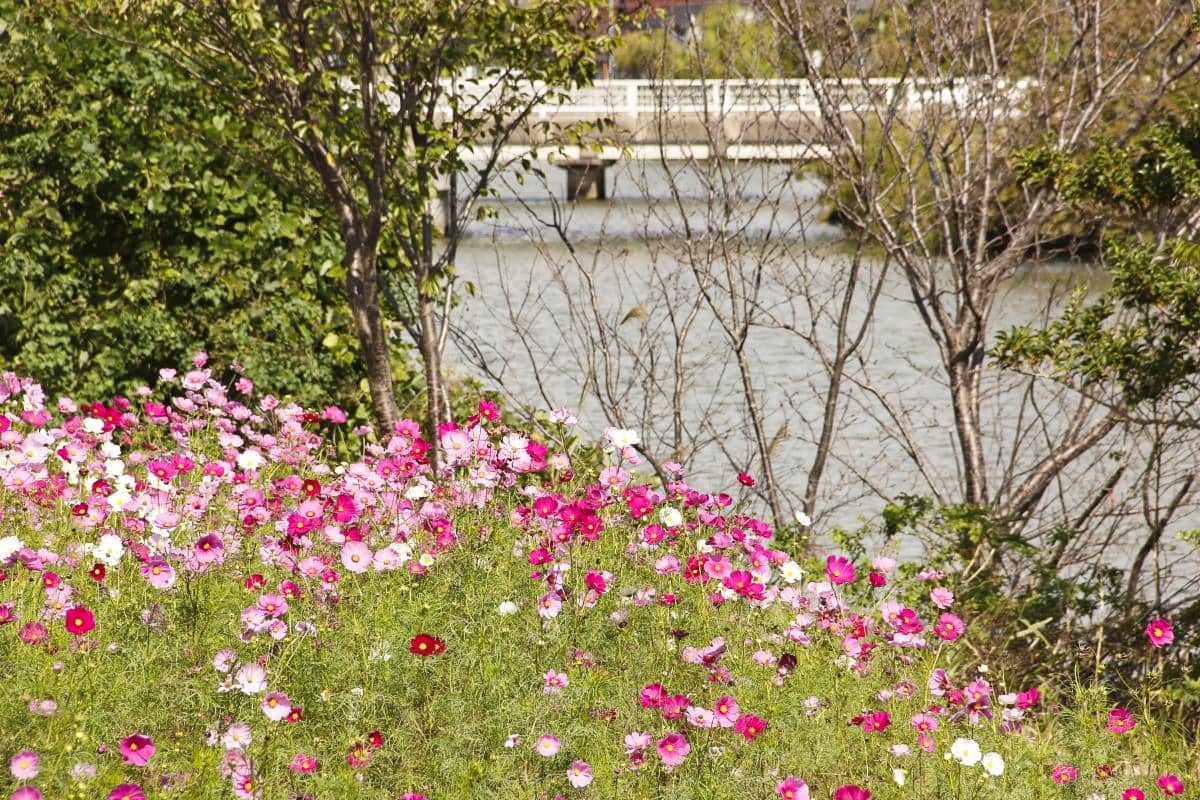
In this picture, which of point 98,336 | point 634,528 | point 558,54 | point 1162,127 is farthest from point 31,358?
point 1162,127

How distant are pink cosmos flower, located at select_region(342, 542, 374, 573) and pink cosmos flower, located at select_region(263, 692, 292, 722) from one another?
65 cm

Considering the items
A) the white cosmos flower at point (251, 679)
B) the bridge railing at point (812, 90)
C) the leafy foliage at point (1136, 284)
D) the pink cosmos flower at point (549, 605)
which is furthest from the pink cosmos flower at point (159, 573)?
the bridge railing at point (812, 90)

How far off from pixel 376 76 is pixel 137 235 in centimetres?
199

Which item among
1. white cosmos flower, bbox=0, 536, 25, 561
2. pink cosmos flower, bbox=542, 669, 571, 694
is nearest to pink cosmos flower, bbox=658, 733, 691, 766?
pink cosmos flower, bbox=542, 669, 571, 694

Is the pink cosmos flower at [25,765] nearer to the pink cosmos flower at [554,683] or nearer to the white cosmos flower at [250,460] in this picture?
the pink cosmos flower at [554,683]

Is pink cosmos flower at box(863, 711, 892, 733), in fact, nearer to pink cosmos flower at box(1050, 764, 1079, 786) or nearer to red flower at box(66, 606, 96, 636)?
pink cosmos flower at box(1050, 764, 1079, 786)

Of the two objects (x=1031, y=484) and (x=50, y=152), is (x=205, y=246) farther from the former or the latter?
(x=1031, y=484)

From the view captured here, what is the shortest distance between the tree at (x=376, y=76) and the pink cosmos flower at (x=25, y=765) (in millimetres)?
3126

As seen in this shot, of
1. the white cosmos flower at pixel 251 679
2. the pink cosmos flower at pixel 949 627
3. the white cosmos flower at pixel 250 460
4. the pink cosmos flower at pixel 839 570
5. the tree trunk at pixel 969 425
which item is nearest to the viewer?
the white cosmos flower at pixel 251 679

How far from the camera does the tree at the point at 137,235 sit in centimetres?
657

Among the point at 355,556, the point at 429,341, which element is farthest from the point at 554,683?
the point at 429,341

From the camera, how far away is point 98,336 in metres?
6.77

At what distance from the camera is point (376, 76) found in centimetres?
562

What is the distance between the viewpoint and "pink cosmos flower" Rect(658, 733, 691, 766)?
2.97 metres
